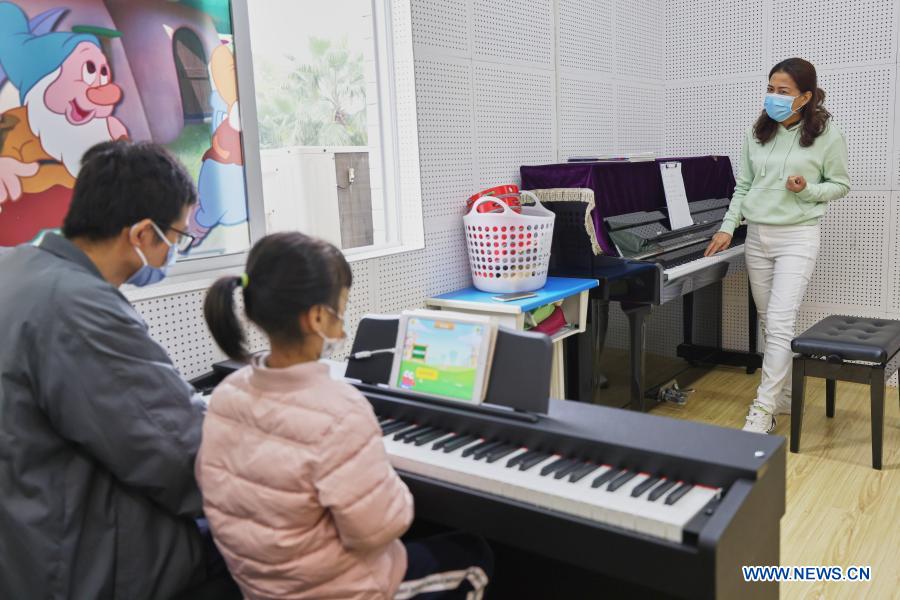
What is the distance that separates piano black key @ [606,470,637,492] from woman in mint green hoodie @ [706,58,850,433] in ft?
7.73

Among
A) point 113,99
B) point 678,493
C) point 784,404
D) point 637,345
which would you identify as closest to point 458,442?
point 678,493

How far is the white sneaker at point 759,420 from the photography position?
139 inches

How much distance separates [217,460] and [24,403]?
0.37 meters

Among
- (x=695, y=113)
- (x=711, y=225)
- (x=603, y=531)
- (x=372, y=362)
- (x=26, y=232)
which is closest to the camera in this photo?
(x=603, y=531)

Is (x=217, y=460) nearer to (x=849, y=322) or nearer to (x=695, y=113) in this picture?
Result: (x=849, y=322)

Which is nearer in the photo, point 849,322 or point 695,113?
point 849,322

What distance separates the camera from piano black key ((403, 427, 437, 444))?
1.65m

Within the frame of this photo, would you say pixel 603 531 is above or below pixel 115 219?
below

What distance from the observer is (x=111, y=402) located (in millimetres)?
1332

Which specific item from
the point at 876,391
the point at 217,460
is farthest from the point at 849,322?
the point at 217,460

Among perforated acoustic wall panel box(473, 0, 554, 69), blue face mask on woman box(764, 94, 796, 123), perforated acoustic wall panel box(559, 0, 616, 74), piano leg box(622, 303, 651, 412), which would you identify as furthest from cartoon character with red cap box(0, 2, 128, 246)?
blue face mask on woman box(764, 94, 796, 123)

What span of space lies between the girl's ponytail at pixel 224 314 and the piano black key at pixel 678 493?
2.60 ft
